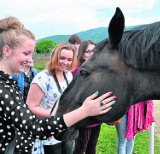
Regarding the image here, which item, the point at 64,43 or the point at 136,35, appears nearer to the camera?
the point at 136,35

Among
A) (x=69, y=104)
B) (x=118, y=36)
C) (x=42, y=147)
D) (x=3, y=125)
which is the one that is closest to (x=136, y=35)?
(x=118, y=36)

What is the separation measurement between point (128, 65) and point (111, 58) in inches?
5.4

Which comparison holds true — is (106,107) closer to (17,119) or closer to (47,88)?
(17,119)

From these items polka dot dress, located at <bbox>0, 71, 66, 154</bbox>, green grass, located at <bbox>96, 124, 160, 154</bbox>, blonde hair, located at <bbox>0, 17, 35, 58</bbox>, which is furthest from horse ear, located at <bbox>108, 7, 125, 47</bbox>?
green grass, located at <bbox>96, 124, 160, 154</bbox>

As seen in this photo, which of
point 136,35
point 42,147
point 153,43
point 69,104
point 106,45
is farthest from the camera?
point 42,147

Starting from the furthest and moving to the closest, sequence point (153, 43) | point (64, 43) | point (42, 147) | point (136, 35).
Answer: point (64, 43)
point (42, 147)
point (136, 35)
point (153, 43)

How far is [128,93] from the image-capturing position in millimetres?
2129

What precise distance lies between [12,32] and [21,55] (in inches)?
6.8

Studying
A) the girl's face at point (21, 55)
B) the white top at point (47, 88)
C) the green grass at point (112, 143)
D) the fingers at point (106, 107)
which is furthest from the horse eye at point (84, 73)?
the green grass at point (112, 143)

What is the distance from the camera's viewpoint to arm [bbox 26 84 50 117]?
2.85 metres

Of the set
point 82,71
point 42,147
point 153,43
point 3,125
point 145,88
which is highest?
point 153,43

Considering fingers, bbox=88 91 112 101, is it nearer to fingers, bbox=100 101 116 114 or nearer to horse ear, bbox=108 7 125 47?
fingers, bbox=100 101 116 114

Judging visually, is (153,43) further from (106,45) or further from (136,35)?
(106,45)

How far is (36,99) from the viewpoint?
9.46 feet
